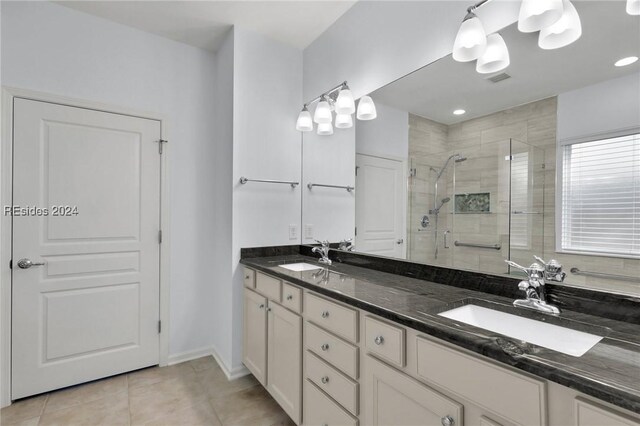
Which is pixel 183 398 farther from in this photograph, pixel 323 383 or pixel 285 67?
pixel 285 67

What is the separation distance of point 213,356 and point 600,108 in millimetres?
2946

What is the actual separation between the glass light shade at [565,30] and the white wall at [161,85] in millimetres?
2403

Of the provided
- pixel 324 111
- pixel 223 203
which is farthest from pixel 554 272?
pixel 223 203

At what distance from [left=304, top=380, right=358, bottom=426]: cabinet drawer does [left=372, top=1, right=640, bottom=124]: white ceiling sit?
4.75 feet

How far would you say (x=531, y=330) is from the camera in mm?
1044

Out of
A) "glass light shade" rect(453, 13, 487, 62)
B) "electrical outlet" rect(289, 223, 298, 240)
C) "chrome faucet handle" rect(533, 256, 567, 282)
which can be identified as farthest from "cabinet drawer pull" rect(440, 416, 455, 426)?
"electrical outlet" rect(289, 223, 298, 240)

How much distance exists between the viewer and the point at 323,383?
4.75ft

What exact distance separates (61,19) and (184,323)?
242 centimetres

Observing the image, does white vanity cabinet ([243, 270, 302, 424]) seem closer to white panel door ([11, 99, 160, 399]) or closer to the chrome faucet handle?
white panel door ([11, 99, 160, 399])

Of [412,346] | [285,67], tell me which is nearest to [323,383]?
[412,346]

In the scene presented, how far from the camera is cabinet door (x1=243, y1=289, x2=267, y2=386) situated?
200 centimetres

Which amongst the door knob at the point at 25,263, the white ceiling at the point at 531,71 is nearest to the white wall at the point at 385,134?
the white ceiling at the point at 531,71

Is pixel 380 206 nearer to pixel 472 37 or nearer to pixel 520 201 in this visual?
pixel 520 201

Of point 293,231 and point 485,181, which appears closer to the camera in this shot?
point 485,181
